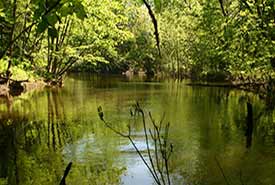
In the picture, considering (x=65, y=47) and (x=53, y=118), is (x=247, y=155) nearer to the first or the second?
(x=53, y=118)

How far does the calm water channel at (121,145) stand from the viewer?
8.86m

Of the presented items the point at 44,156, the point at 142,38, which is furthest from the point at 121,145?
the point at 142,38

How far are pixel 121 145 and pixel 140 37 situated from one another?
44868 mm

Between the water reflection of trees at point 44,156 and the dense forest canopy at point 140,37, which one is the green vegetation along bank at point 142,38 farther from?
the water reflection of trees at point 44,156

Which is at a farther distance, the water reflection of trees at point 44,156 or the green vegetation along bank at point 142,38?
the water reflection of trees at point 44,156

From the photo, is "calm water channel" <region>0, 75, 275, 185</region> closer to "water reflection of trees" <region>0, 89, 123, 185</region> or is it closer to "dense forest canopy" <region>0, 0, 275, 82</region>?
"water reflection of trees" <region>0, 89, 123, 185</region>

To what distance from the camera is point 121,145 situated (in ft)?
38.5

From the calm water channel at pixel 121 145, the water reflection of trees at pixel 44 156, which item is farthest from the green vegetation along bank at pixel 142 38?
the calm water channel at pixel 121 145

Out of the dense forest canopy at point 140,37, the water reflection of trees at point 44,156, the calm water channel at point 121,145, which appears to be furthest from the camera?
the calm water channel at point 121,145

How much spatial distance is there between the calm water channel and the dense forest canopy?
202 cm

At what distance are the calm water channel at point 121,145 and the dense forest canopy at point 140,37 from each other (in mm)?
2019

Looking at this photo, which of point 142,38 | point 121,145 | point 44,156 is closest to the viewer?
point 44,156

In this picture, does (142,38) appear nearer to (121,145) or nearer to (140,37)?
(140,37)

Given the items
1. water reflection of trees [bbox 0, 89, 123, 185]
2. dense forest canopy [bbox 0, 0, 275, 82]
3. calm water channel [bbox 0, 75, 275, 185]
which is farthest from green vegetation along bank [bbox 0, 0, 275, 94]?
calm water channel [bbox 0, 75, 275, 185]
